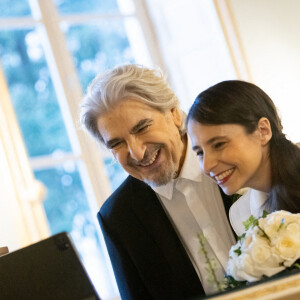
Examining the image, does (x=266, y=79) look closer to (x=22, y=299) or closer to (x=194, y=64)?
(x=194, y=64)

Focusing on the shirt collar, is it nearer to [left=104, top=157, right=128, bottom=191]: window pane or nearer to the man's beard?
the man's beard

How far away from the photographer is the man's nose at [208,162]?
1.69 meters

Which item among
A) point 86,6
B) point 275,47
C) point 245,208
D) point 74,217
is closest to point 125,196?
point 245,208

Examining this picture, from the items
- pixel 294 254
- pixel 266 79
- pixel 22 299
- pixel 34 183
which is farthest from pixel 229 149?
pixel 266 79

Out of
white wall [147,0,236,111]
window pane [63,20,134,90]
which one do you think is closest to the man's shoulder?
window pane [63,20,134,90]

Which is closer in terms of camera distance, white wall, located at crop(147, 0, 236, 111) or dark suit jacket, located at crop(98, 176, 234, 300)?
dark suit jacket, located at crop(98, 176, 234, 300)

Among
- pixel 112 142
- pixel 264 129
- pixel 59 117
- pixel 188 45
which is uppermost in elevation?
pixel 188 45

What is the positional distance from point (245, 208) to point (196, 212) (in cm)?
35

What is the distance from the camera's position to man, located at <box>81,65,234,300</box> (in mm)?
2082

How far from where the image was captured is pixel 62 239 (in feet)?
4.66

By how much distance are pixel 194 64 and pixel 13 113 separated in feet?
6.58

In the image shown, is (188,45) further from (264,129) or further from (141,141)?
(264,129)

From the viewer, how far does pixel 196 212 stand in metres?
2.17

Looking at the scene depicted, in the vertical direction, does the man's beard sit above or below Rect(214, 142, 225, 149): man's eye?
below
